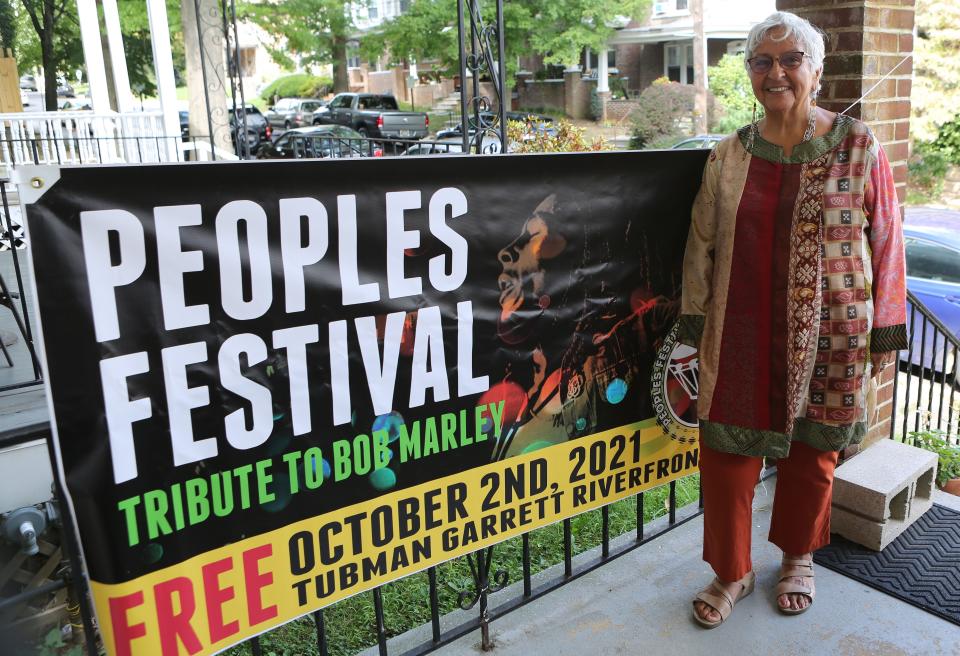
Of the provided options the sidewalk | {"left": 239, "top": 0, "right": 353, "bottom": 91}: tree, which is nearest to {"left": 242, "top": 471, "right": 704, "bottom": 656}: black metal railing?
the sidewalk

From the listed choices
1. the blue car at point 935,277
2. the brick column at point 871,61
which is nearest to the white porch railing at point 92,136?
the blue car at point 935,277

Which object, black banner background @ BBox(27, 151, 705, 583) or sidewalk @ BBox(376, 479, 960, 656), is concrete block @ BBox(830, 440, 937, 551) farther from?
black banner background @ BBox(27, 151, 705, 583)

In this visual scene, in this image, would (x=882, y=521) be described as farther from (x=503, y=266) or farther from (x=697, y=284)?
(x=503, y=266)

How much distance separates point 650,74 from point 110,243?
34961mm

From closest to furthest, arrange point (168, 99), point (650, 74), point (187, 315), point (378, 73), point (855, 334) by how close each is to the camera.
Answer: point (187, 315) → point (855, 334) → point (168, 99) → point (650, 74) → point (378, 73)

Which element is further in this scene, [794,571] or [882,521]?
[882,521]

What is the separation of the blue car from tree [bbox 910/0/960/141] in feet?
39.0

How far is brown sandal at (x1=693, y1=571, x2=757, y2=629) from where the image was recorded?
282 centimetres

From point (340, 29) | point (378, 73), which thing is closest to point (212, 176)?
point (340, 29)

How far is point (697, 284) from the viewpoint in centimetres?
281

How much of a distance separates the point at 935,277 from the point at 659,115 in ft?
55.9

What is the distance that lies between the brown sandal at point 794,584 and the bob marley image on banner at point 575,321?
0.77m

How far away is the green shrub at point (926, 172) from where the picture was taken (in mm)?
20000

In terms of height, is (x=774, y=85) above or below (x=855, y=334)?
above
